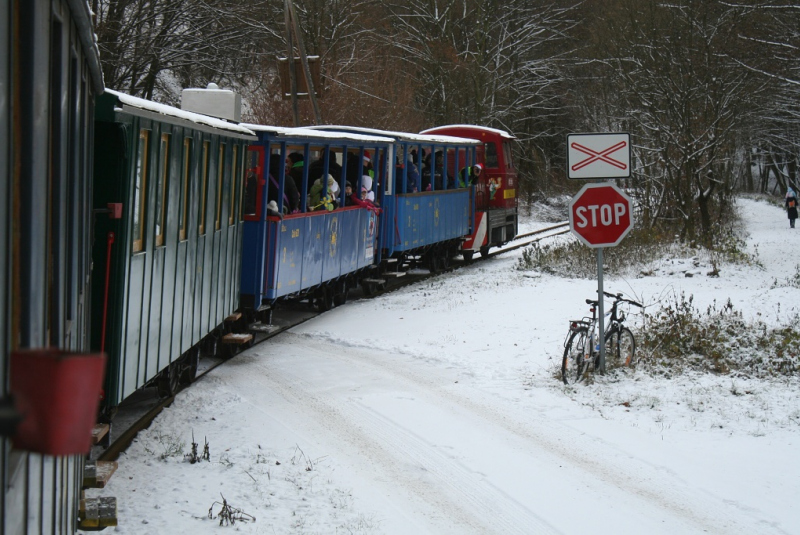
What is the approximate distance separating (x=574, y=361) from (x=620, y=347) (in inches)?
27.2

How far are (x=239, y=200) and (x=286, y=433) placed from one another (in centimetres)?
382

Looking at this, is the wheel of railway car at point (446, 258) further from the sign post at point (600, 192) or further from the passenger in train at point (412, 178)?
the sign post at point (600, 192)

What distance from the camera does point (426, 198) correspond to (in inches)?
728

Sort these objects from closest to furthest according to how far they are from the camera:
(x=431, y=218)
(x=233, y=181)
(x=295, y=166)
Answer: (x=233, y=181), (x=295, y=166), (x=431, y=218)

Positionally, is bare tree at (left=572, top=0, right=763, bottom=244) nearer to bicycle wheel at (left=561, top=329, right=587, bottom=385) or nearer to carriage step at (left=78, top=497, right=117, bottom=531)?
bicycle wheel at (left=561, top=329, right=587, bottom=385)

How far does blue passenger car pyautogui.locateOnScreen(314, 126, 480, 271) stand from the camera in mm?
16875

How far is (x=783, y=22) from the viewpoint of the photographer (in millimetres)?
20906

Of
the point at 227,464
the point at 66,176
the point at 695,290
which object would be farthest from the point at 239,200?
the point at 695,290

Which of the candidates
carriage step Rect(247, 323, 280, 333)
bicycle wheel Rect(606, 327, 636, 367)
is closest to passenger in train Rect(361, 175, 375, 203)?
carriage step Rect(247, 323, 280, 333)

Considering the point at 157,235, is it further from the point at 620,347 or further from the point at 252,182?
the point at 620,347

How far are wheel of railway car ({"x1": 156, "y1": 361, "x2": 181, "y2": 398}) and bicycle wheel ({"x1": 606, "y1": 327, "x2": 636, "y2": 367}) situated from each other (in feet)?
14.2

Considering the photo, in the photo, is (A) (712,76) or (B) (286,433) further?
(A) (712,76)

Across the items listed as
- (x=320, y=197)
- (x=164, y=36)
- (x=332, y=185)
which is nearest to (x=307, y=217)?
(x=320, y=197)

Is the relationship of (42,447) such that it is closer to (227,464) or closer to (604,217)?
(227,464)
